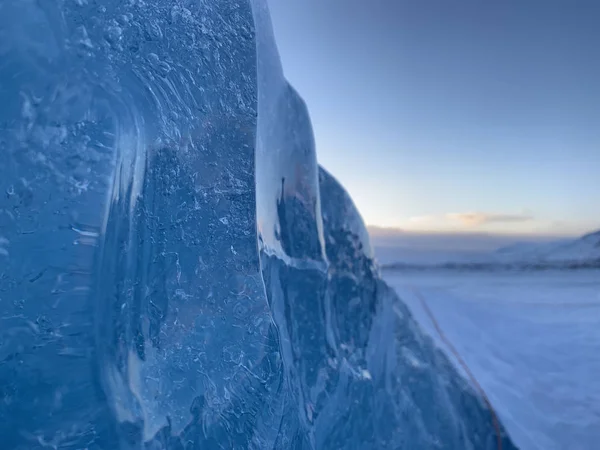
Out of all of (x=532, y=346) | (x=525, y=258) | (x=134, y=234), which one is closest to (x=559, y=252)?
(x=525, y=258)

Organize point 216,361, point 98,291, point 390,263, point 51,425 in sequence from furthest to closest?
point 390,263, point 216,361, point 98,291, point 51,425

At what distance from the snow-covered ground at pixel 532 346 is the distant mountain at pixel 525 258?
25.4 inches

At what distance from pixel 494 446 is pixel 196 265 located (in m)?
1.95

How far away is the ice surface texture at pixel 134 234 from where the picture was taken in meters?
1.08

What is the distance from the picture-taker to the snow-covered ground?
9.42 feet

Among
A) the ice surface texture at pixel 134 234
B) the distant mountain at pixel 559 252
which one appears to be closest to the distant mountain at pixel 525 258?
the distant mountain at pixel 559 252

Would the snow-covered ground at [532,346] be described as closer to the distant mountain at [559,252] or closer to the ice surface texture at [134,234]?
the distant mountain at [559,252]

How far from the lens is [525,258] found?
6.46 metres

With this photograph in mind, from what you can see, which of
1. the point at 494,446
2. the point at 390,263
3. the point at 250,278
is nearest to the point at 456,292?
the point at 390,263

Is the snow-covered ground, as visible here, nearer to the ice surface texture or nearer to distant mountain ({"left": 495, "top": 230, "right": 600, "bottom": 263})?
distant mountain ({"left": 495, "top": 230, "right": 600, "bottom": 263})

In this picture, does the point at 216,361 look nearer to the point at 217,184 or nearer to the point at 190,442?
the point at 190,442

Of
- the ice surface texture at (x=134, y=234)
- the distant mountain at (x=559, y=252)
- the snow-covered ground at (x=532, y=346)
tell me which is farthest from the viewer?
the distant mountain at (x=559, y=252)

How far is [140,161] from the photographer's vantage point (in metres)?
1.25

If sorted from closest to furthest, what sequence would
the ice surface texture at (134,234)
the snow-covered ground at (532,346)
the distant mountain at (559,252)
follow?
the ice surface texture at (134,234), the snow-covered ground at (532,346), the distant mountain at (559,252)
